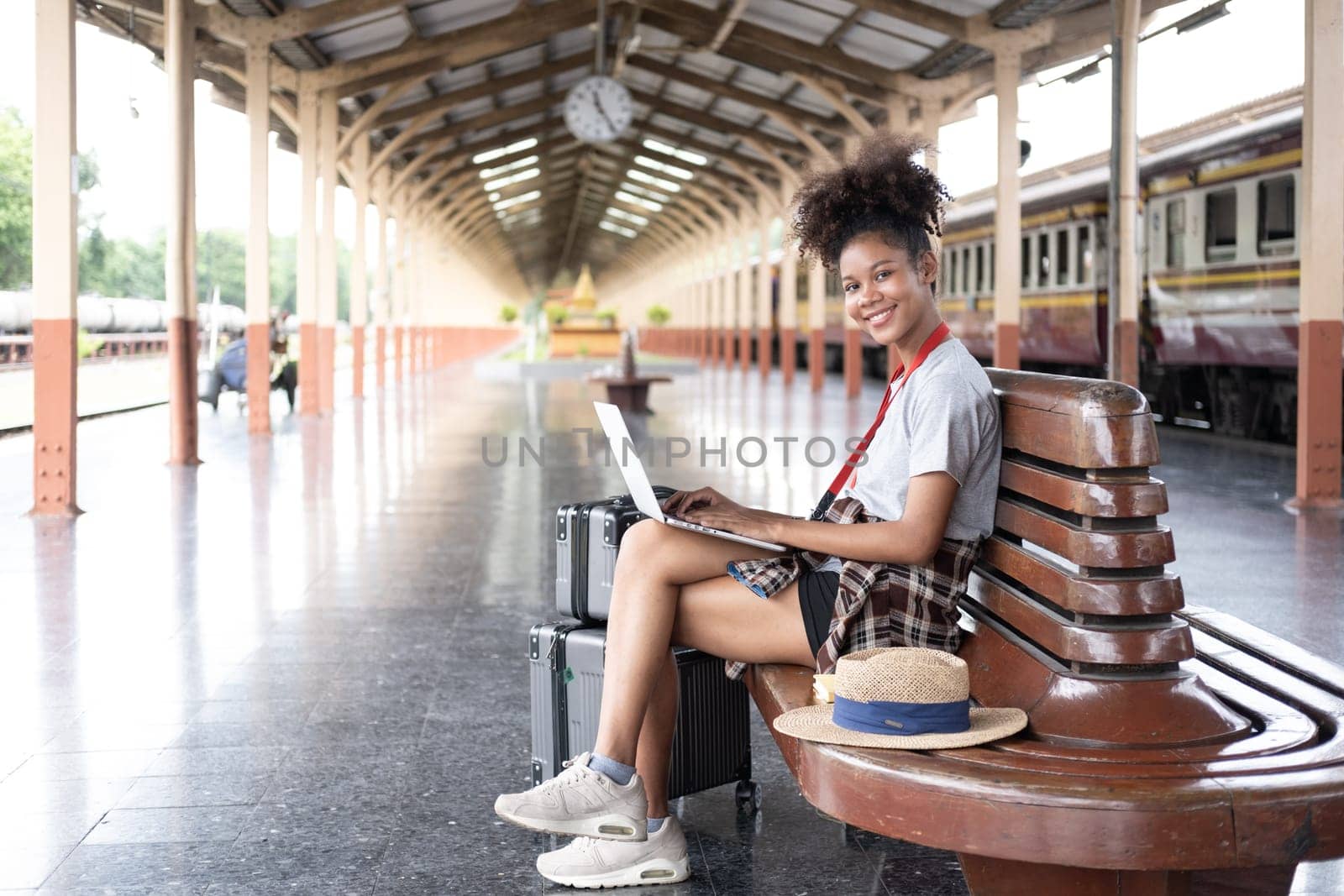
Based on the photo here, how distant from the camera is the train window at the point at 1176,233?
14984mm

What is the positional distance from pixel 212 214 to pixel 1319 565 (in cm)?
1422

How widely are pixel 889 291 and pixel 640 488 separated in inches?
26.3

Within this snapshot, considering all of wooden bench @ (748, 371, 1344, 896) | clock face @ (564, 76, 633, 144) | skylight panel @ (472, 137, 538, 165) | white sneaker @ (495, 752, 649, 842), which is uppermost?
skylight panel @ (472, 137, 538, 165)

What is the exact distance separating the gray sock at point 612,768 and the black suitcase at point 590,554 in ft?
1.71

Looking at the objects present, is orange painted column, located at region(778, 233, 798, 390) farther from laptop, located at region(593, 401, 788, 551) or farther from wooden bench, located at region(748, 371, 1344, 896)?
wooden bench, located at region(748, 371, 1344, 896)

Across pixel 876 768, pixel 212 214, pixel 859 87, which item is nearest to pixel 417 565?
pixel 876 768

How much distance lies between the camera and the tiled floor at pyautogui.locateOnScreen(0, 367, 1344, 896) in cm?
327

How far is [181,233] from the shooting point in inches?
468

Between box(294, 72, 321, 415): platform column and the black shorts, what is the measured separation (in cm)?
1513

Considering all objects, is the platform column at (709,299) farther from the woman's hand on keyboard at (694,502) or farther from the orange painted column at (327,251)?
the woman's hand on keyboard at (694,502)

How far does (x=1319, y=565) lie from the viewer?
23.4 feet

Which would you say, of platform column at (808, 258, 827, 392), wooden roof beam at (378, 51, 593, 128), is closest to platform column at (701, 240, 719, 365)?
platform column at (808, 258, 827, 392)

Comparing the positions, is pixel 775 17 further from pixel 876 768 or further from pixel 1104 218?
pixel 876 768

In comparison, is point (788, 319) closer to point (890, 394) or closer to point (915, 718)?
point (890, 394)
